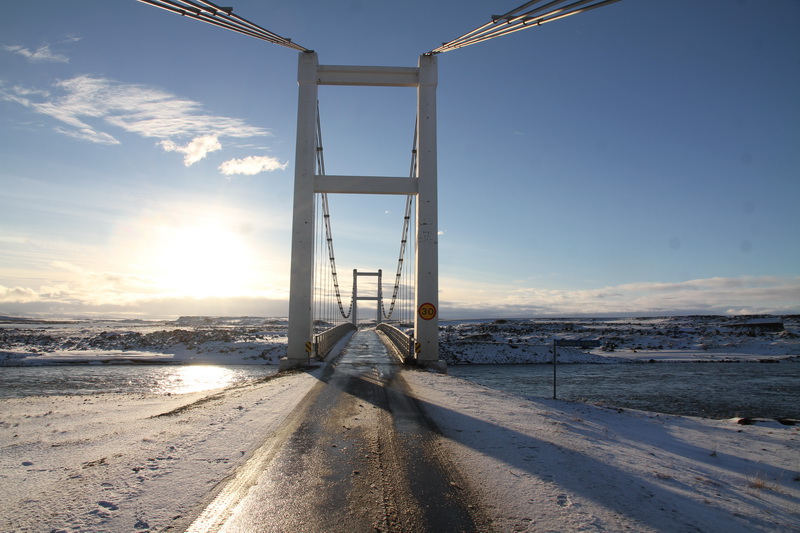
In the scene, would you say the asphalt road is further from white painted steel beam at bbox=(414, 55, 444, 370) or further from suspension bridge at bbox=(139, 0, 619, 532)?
white painted steel beam at bbox=(414, 55, 444, 370)

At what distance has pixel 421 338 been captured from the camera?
16203 millimetres

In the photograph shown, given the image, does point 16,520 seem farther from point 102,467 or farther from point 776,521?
point 776,521

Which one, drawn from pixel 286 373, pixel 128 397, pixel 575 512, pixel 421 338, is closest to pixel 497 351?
pixel 421 338

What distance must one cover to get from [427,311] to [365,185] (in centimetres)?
530

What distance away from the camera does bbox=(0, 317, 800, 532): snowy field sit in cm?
363

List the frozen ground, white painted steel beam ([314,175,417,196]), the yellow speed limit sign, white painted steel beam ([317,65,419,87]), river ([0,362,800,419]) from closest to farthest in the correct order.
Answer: the frozen ground → river ([0,362,800,419]) → the yellow speed limit sign → white painted steel beam ([314,175,417,196]) → white painted steel beam ([317,65,419,87])

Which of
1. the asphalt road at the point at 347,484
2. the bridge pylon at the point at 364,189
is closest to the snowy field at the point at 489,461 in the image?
the asphalt road at the point at 347,484

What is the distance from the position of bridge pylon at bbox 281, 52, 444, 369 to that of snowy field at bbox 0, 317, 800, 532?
18.8ft

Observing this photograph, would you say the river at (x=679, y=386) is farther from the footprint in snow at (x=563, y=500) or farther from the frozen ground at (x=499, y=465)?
the footprint in snow at (x=563, y=500)

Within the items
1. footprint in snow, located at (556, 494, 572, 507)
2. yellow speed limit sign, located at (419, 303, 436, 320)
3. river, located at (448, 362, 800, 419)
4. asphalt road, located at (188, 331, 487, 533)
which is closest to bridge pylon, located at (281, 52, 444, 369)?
yellow speed limit sign, located at (419, 303, 436, 320)

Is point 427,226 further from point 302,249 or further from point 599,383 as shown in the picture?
point 599,383

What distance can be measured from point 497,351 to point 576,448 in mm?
27638

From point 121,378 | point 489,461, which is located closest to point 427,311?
point 489,461

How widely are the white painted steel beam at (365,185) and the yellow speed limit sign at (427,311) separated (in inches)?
170
